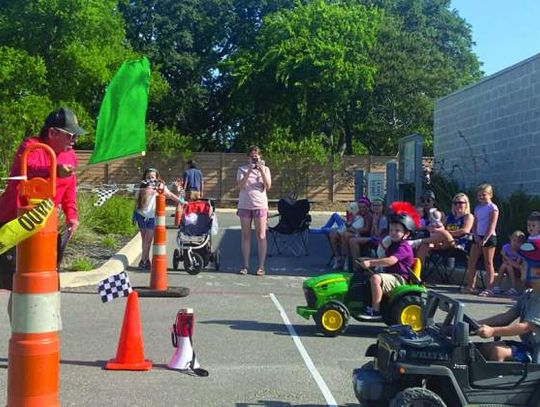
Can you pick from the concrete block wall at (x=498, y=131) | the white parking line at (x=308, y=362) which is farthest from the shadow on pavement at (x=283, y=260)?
the concrete block wall at (x=498, y=131)

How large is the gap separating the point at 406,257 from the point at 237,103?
98.8 feet

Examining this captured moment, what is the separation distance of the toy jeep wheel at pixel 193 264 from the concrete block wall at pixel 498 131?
6495 mm

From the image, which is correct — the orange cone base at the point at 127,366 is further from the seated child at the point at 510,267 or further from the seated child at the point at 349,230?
the seated child at the point at 349,230

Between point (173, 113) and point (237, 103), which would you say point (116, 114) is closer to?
point (237, 103)

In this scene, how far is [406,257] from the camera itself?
27.2 feet

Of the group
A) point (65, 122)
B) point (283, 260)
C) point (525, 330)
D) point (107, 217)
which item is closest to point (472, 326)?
point (525, 330)

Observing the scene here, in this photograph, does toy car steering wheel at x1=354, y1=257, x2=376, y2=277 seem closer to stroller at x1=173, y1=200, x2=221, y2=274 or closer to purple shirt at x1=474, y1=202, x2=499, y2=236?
purple shirt at x1=474, y1=202, x2=499, y2=236

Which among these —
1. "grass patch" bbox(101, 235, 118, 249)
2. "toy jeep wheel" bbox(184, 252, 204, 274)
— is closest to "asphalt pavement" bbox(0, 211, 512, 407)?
"toy jeep wheel" bbox(184, 252, 204, 274)

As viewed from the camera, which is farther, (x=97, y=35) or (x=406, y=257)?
(x=97, y=35)

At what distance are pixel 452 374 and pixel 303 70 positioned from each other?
30823mm

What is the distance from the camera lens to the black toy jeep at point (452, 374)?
4.97 metres

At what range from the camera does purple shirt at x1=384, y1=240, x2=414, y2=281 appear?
823 cm

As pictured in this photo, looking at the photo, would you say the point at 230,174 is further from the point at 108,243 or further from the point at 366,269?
the point at 366,269

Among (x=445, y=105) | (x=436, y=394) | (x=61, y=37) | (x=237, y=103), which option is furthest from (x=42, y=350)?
(x=237, y=103)
